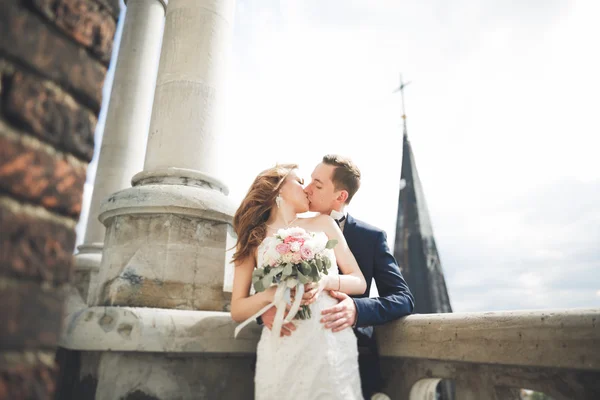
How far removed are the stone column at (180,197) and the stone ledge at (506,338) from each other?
1.69 meters

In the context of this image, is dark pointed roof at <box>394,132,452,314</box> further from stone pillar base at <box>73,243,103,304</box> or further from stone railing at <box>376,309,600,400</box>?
stone railing at <box>376,309,600,400</box>

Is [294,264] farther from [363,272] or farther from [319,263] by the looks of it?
[363,272]

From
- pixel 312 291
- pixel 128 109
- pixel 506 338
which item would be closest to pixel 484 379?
pixel 506 338

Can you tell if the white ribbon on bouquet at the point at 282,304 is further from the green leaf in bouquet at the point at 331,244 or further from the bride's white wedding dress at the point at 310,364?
the green leaf in bouquet at the point at 331,244

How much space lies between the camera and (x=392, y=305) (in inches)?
110

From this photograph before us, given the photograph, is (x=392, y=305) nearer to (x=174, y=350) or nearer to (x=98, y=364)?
(x=174, y=350)

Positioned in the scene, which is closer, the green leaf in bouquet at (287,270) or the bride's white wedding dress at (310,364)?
the bride's white wedding dress at (310,364)

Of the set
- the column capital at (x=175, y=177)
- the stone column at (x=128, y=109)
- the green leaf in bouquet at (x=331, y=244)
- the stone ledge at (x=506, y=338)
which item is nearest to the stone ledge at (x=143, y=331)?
the green leaf in bouquet at (x=331, y=244)

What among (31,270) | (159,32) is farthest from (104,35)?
(159,32)

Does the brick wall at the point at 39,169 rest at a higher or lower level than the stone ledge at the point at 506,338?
higher

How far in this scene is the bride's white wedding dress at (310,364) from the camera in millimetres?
2314

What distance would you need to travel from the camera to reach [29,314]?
811mm

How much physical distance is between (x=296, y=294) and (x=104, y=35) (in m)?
1.88

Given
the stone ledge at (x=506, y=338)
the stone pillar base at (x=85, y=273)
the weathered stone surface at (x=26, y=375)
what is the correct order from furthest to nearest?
1. the stone pillar base at (x=85, y=273)
2. the stone ledge at (x=506, y=338)
3. the weathered stone surface at (x=26, y=375)
